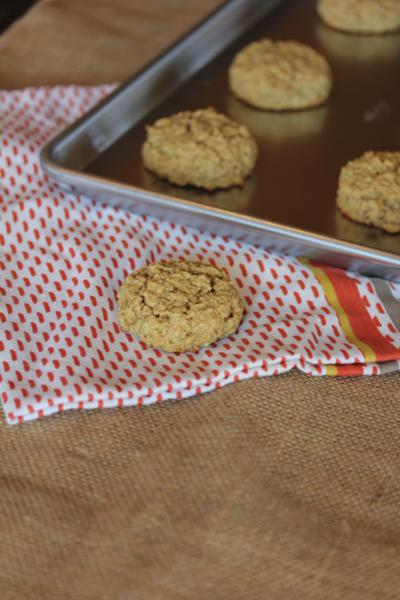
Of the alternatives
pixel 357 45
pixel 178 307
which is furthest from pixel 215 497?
pixel 357 45

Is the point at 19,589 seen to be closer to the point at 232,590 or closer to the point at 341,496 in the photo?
the point at 232,590

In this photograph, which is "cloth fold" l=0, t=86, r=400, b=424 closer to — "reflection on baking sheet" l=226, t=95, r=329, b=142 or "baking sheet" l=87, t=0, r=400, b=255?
"baking sheet" l=87, t=0, r=400, b=255

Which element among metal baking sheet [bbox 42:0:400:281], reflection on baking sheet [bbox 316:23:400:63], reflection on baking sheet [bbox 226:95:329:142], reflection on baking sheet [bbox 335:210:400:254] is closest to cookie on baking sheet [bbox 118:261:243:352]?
metal baking sheet [bbox 42:0:400:281]

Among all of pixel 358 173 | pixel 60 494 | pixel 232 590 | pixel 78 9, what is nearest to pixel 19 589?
pixel 60 494

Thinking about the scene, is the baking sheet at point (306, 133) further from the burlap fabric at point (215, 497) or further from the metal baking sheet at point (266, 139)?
the burlap fabric at point (215, 497)

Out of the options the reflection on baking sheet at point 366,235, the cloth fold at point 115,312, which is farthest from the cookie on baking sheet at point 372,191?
the cloth fold at point 115,312

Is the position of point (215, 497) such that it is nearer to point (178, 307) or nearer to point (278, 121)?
point (178, 307)

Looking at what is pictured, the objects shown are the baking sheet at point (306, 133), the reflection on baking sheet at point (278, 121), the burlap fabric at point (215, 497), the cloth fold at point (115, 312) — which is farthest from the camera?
the reflection on baking sheet at point (278, 121)
